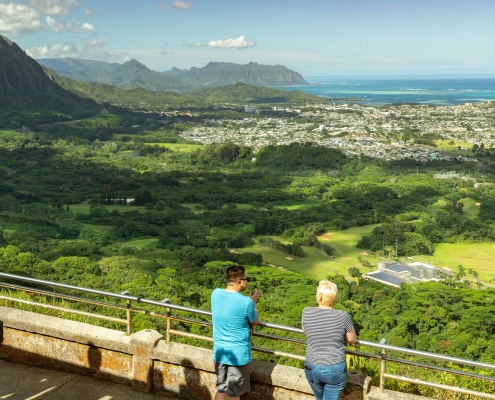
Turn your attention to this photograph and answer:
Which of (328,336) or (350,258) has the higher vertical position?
(328,336)

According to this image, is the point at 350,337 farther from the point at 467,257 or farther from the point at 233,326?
the point at 467,257

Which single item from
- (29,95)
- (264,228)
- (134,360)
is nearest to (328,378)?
(134,360)

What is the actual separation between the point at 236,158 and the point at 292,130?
40.7 m

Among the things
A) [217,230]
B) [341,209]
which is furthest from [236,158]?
[217,230]

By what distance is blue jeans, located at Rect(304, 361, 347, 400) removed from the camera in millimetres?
3838

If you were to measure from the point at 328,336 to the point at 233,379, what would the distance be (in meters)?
0.86

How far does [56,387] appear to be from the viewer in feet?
16.4

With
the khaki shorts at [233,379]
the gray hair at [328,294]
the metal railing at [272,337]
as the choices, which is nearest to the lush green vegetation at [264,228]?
the metal railing at [272,337]

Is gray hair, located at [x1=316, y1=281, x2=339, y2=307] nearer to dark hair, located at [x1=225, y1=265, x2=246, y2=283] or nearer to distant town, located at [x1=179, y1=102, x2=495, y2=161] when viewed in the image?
dark hair, located at [x1=225, y1=265, x2=246, y2=283]

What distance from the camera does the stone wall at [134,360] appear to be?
4.55 meters

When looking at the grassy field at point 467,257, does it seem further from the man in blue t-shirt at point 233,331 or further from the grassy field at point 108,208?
the man in blue t-shirt at point 233,331

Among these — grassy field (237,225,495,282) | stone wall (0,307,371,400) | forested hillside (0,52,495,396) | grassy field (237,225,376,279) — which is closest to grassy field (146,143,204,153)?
forested hillside (0,52,495,396)

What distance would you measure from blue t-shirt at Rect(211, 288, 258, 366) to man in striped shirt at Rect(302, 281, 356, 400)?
49 cm

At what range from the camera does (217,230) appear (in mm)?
48031
